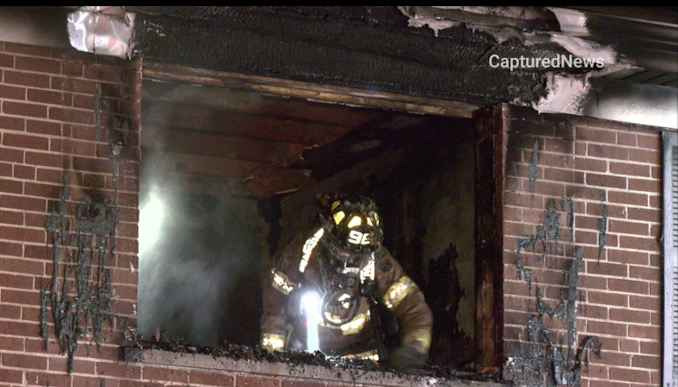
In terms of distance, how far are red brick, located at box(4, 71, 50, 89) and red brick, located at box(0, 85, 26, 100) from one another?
36mm

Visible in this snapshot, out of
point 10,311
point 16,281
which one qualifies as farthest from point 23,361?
point 16,281

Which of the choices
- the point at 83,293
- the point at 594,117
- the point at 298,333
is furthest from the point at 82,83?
the point at 594,117

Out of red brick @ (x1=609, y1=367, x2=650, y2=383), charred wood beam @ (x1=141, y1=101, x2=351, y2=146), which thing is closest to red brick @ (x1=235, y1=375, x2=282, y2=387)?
red brick @ (x1=609, y1=367, x2=650, y2=383)

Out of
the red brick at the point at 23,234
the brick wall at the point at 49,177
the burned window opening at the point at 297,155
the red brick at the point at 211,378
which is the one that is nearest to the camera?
the brick wall at the point at 49,177

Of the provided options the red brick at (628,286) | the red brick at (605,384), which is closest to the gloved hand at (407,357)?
the red brick at (605,384)

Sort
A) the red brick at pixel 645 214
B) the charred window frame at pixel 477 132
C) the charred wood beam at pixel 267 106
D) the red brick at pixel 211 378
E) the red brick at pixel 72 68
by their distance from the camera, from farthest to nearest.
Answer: the charred wood beam at pixel 267 106 → the red brick at pixel 645 214 → the charred window frame at pixel 477 132 → the red brick at pixel 72 68 → the red brick at pixel 211 378

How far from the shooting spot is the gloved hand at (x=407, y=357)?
896cm

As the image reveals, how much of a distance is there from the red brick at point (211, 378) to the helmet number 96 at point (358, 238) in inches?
68.3

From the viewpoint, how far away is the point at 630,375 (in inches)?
342

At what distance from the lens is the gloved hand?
8961mm

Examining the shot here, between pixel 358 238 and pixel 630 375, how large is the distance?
7.04 feet

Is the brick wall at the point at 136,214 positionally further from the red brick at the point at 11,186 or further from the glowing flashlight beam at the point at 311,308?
the glowing flashlight beam at the point at 311,308

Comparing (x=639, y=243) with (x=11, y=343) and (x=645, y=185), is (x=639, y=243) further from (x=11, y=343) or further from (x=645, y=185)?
(x=11, y=343)

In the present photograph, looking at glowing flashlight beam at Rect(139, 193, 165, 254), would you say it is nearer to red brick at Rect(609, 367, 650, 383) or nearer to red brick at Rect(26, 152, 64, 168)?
red brick at Rect(26, 152, 64, 168)
